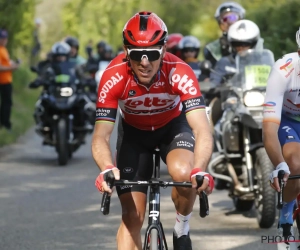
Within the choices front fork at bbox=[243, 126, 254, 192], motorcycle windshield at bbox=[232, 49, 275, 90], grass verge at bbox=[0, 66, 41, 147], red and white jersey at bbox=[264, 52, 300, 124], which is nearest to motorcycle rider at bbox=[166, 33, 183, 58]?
grass verge at bbox=[0, 66, 41, 147]

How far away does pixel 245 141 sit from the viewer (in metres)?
10.5

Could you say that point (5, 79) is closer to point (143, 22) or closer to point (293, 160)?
point (293, 160)

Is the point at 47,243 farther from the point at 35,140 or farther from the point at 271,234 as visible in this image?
the point at 35,140

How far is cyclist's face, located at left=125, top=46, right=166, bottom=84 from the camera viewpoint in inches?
260

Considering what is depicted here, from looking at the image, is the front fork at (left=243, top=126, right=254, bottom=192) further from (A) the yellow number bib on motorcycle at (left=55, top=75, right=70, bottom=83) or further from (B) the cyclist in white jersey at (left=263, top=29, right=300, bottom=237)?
(A) the yellow number bib on motorcycle at (left=55, top=75, right=70, bottom=83)

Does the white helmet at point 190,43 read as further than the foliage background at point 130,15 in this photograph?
No

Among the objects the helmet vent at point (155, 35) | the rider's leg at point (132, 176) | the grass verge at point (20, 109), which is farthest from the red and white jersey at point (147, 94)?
the grass verge at point (20, 109)

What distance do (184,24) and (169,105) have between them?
139 ft

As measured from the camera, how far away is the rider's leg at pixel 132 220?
269 inches

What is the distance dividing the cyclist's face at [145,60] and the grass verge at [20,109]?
1256cm

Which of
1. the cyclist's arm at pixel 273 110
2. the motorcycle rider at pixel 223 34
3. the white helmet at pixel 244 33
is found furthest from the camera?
the motorcycle rider at pixel 223 34

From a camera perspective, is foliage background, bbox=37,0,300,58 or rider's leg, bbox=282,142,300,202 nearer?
rider's leg, bbox=282,142,300,202

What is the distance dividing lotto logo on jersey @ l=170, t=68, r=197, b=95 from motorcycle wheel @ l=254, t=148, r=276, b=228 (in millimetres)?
3205

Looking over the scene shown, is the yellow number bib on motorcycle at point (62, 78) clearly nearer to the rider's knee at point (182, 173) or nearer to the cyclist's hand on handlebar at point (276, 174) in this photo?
the rider's knee at point (182, 173)
